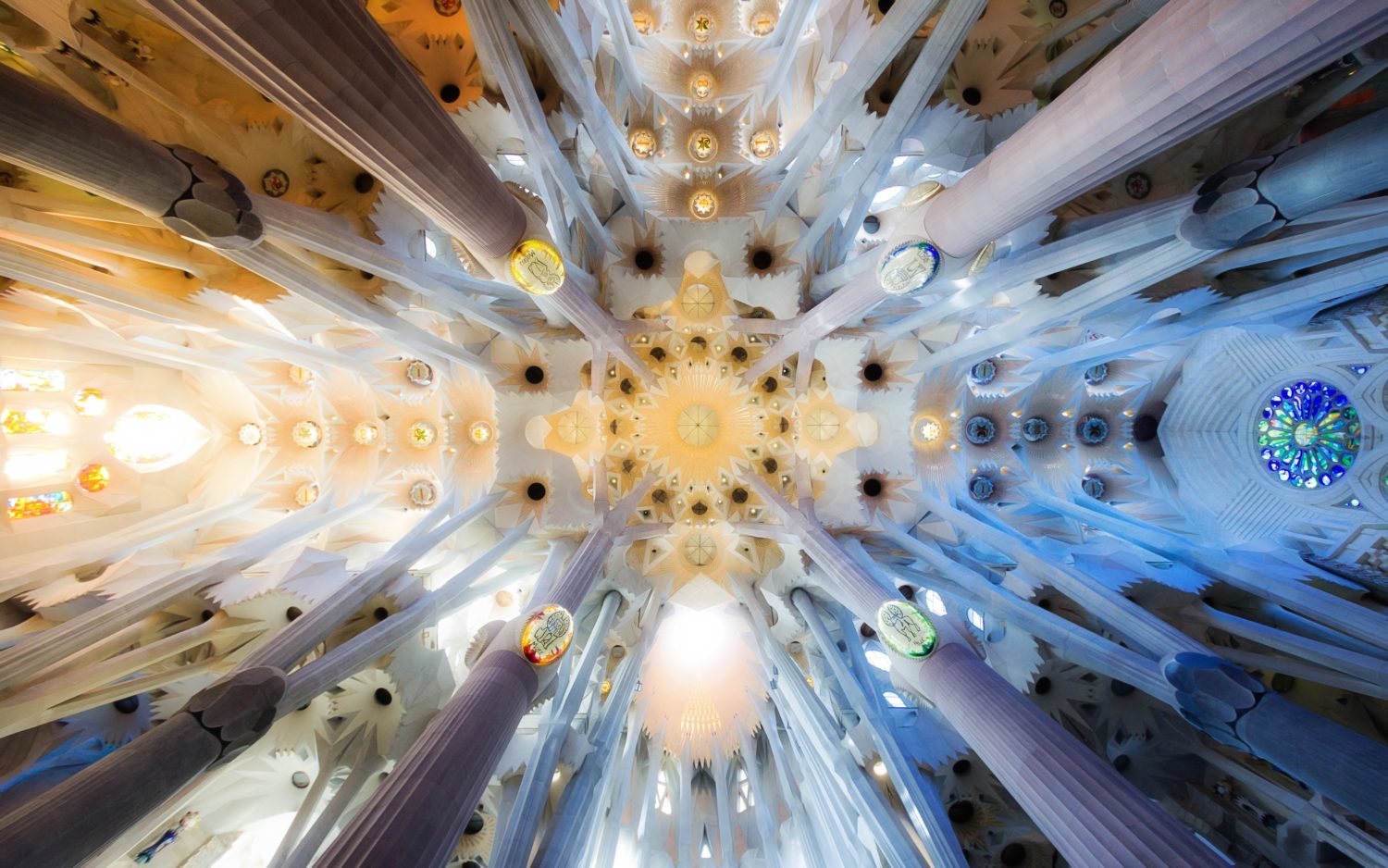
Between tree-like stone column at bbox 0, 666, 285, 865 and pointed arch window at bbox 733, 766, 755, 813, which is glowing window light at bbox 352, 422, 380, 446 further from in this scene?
pointed arch window at bbox 733, 766, 755, 813

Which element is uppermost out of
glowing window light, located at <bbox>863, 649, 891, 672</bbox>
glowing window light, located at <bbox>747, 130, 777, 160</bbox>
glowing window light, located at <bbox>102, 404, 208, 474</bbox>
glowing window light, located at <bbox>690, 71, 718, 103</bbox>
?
glowing window light, located at <bbox>690, 71, 718, 103</bbox>

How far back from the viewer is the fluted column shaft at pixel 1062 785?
17.2 ft

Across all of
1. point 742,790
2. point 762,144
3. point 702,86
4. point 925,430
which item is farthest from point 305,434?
point 925,430

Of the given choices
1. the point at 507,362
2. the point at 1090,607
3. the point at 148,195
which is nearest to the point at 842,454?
the point at 1090,607

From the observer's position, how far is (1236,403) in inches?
492

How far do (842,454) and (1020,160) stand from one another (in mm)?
9420

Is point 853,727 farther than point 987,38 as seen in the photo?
Answer: Yes

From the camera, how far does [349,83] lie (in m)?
4.99

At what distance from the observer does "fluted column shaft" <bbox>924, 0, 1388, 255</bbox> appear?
4043 millimetres

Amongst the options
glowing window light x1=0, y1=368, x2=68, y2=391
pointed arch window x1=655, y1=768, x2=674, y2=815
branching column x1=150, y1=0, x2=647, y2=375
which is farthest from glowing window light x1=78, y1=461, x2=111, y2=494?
pointed arch window x1=655, y1=768, x2=674, y2=815

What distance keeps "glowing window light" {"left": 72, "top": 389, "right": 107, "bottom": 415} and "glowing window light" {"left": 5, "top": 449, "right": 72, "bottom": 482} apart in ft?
2.76

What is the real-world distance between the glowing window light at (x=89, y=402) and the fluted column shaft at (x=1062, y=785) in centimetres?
1623

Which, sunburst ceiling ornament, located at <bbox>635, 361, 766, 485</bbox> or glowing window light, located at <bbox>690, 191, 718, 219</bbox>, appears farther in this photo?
sunburst ceiling ornament, located at <bbox>635, 361, 766, 485</bbox>

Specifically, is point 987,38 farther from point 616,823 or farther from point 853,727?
point 616,823
